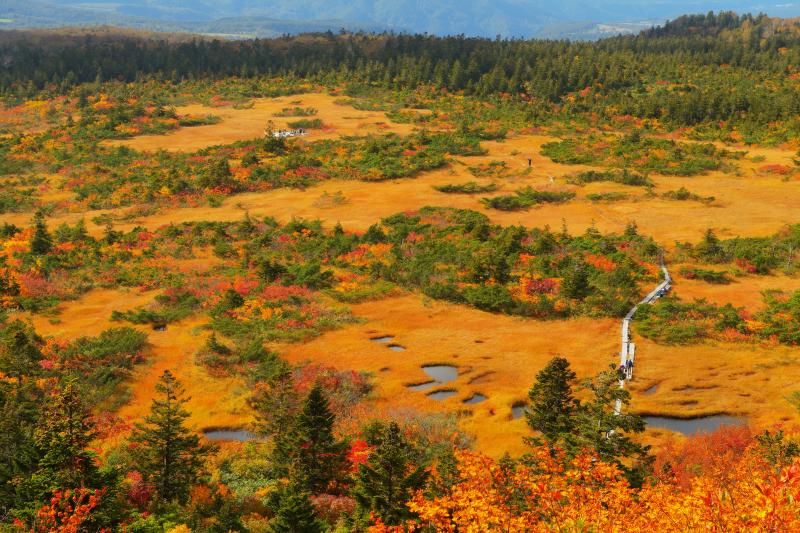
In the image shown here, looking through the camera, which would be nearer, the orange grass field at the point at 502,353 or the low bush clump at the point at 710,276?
the orange grass field at the point at 502,353

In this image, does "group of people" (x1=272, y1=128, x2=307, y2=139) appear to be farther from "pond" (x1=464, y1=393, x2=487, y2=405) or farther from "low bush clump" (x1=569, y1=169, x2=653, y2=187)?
"pond" (x1=464, y1=393, x2=487, y2=405)

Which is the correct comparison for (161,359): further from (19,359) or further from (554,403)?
(554,403)

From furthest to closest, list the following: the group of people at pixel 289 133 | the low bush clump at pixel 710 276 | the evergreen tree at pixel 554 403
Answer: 1. the group of people at pixel 289 133
2. the low bush clump at pixel 710 276
3. the evergreen tree at pixel 554 403

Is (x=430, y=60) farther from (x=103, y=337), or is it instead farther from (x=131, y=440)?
(x=131, y=440)

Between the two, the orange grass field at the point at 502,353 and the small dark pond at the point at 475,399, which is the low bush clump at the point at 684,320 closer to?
the orange grass field at the point at 502,353

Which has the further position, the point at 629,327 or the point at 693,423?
the point at 629,327

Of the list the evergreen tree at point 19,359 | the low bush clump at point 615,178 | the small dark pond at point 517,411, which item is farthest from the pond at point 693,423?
the low bush clump at point 615,178

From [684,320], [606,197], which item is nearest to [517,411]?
[684,320]
